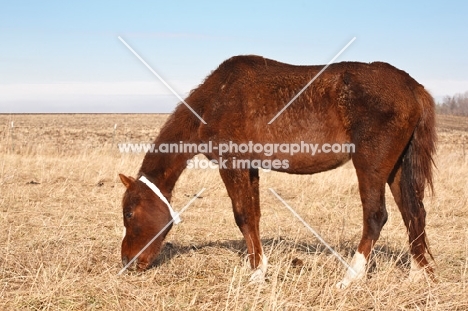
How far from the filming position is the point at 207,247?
5.62 metres

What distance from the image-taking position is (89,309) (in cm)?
356

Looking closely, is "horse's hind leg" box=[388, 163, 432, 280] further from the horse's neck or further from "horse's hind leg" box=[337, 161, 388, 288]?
the horse's neck

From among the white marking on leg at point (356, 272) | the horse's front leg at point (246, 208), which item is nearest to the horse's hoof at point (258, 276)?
the horse's front leg at point (246, 208)

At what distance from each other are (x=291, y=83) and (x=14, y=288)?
336cm

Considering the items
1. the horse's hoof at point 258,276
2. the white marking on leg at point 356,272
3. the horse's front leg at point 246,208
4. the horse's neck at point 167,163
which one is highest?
the horse's neck at point 167,163

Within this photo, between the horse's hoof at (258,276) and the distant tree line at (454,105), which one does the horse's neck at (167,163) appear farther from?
the distant tree line at (454,105)

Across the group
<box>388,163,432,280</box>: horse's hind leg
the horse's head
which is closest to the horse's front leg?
the horse's head

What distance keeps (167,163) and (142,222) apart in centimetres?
71

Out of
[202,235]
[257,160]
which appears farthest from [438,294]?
[202,235]

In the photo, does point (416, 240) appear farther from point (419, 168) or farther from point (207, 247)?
point (207, 247)

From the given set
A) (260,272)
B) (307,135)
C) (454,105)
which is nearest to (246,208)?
(260,272)

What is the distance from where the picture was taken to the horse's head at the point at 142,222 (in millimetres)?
4742

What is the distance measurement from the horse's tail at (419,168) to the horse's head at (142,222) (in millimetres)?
2590

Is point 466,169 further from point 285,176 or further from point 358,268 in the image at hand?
point 358,268
